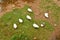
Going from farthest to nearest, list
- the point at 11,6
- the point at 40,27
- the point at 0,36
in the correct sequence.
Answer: the point at 11,6 → the point at 40,27 → the point at 0,36

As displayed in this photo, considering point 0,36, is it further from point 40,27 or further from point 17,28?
point 40,27

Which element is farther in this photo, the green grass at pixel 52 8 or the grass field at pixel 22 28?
the green grass at pixel 52 8

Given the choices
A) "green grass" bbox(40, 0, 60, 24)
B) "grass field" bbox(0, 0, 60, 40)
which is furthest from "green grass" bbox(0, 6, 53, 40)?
"green grass" bbox(40, 0, 60, 24)

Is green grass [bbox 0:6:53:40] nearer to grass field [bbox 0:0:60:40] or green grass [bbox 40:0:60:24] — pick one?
grass field [bbox 0:0:60:40]

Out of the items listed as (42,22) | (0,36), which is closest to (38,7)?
(42,22)

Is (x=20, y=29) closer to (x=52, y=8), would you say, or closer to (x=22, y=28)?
(x=22, y=28)

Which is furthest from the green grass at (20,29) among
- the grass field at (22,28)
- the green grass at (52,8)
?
the green grass at (52,8)

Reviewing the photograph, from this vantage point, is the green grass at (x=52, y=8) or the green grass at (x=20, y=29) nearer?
the green grass at (x=20, y=29)

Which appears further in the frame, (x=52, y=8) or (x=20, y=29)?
(x=52, y=8)

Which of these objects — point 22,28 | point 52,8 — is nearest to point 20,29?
point 22,28

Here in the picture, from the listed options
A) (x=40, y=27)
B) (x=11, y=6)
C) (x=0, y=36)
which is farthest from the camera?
(x=11, y=6)

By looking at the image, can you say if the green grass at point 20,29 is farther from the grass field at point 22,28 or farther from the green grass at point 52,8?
the green grass at point 52,8
